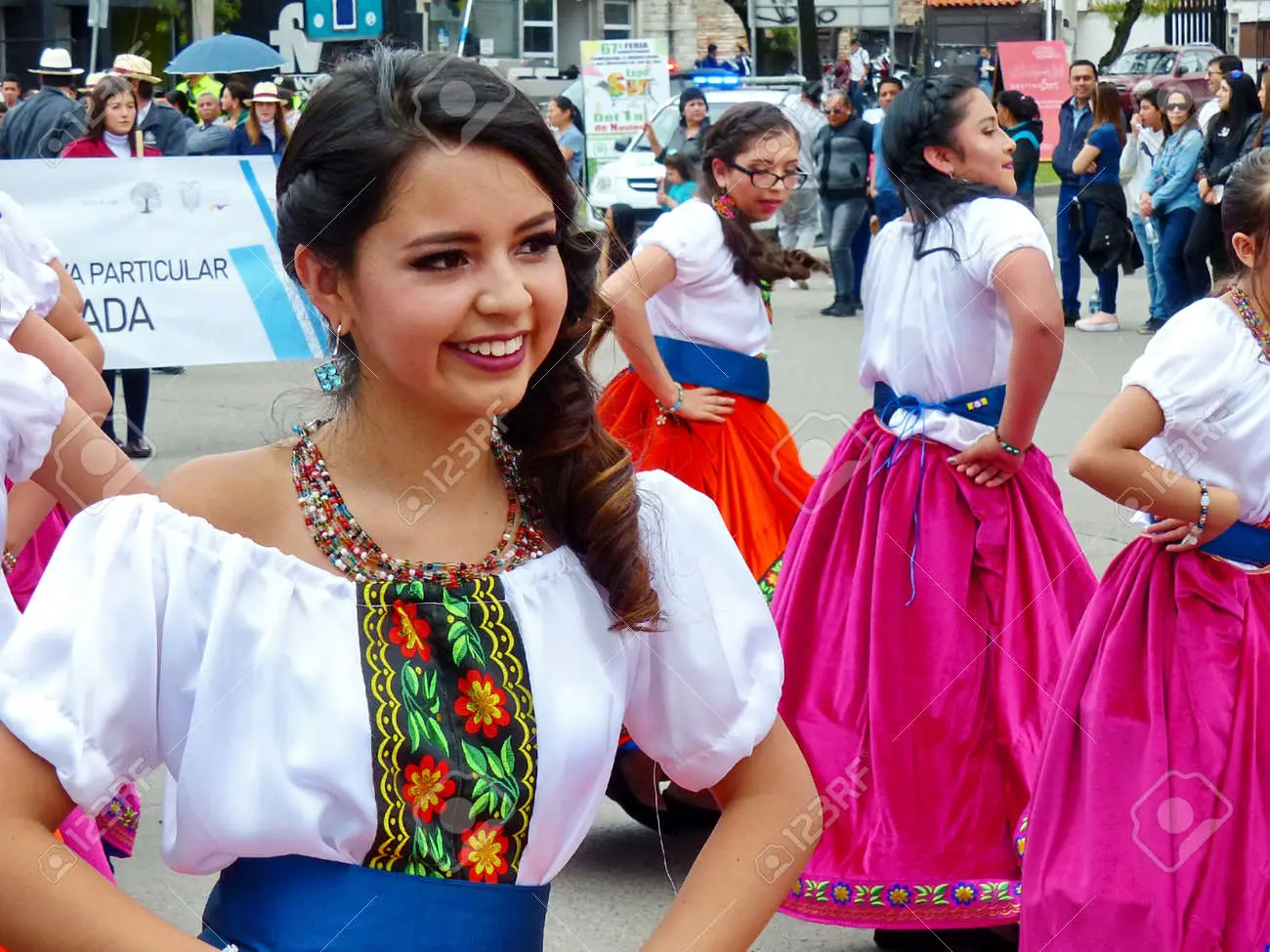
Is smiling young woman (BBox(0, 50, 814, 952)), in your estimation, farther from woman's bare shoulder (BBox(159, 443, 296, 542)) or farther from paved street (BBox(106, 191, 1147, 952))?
paved street (BBox(106, 191, 1147, 952))

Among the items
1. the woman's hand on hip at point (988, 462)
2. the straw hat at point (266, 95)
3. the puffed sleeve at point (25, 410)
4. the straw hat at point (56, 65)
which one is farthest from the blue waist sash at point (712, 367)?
the straw hat at point (56, 65)

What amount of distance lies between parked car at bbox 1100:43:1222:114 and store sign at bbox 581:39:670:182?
12822 millimetres

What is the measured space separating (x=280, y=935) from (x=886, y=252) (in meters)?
2.92

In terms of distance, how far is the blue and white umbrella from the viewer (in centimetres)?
1595

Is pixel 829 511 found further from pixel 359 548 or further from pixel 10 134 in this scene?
pixel 10 134

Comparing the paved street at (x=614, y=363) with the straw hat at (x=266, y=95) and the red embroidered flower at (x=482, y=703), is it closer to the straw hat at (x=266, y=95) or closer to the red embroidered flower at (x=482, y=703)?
the red embroidered flower at (x=482, y=703)

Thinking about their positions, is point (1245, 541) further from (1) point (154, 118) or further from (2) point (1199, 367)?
(1) point (154, 118)

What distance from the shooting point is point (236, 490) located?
1644 mm

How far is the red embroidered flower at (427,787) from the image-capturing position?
5.21 ft

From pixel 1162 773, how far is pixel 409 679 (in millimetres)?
1899

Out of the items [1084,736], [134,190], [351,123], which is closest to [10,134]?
[134,190]

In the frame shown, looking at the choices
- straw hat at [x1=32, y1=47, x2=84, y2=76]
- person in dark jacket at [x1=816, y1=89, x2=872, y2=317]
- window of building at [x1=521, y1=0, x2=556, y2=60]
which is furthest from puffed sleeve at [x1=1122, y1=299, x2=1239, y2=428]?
window of building at [x1=521, y1=0, x2=556, y2=60]

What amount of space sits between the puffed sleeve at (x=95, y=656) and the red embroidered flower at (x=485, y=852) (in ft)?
0.90
